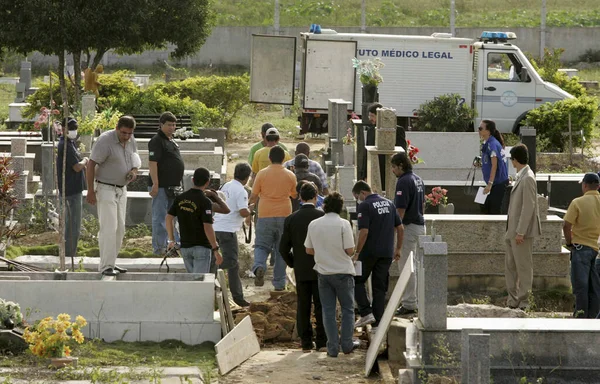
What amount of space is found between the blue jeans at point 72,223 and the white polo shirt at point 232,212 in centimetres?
218

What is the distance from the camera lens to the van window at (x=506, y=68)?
2441 cm

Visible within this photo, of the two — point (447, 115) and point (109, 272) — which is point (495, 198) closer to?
point (109, 272)

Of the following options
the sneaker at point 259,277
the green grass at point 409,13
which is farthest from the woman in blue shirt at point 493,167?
the green grass at point 409,13

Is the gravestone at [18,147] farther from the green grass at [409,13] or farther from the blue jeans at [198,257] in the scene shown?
the green grass at [409,13]

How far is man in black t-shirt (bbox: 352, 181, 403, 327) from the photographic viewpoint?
32.9 feet

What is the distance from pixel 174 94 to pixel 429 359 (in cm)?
2069

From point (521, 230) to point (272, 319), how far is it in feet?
8.51

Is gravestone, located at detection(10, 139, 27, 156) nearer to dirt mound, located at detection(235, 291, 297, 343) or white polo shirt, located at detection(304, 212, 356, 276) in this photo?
dirt mound, located at detection(235, 291, 297, 343)

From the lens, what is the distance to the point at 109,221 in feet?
34.4

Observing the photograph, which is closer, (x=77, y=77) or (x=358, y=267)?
(x=358, y=267)

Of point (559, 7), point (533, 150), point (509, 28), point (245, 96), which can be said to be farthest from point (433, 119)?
point (559, 7)

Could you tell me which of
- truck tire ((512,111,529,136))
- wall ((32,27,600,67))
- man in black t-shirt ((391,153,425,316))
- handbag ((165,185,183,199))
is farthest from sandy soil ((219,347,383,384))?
wall ((32,27,600,67))

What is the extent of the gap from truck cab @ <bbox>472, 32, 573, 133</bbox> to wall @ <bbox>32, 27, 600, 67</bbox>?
2090cm

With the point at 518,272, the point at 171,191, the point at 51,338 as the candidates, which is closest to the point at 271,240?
the point at 171,191
